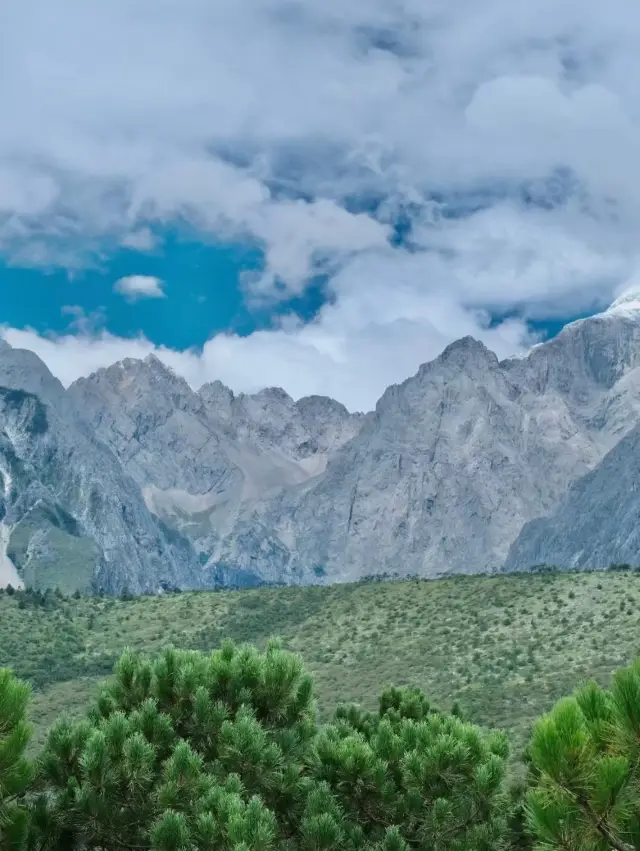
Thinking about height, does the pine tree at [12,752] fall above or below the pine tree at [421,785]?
above

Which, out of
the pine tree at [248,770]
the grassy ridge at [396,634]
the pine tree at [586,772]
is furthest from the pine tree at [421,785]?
the grassy ridge at [396,634]

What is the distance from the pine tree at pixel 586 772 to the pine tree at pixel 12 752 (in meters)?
7.24

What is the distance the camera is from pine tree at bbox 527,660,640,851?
353 inches

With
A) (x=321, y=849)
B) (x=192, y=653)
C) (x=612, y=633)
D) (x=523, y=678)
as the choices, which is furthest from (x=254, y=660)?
(x=612, y=633)

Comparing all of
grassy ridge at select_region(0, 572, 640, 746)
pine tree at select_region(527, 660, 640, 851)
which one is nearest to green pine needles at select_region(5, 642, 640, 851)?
pine tree at select_region(527, 660, 640, 851)

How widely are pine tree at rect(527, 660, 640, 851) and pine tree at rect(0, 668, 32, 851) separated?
724 centimetres

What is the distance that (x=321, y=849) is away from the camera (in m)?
14.7

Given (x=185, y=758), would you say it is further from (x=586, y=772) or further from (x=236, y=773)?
(x=586, y=772)

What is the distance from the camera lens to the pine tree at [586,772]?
8.96 m

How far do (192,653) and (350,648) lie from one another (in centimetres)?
8654

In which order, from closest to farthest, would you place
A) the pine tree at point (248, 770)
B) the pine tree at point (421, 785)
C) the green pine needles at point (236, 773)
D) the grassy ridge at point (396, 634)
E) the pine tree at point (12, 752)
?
1. the pine tree at point (12, 752)
2. the green pine needles at point (236, 773)
3. the pine tree at point (248, 770)
4. the pine tree at point (421, 785)
5. the grassy ridge at point (396, 634)

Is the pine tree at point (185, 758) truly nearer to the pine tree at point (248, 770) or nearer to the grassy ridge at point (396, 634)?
the pine tree at point (248, 770)

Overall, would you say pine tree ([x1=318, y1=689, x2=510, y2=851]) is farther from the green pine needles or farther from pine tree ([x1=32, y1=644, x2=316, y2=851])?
pine tree ([x1=32, y1=644, x2=316, y2=851])

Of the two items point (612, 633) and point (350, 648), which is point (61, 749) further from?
point (350, 648)
